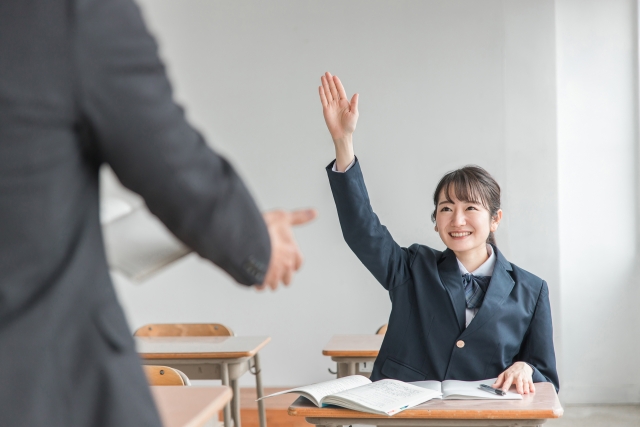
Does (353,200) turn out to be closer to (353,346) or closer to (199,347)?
(353,346)

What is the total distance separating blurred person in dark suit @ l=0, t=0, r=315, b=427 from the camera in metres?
0.53

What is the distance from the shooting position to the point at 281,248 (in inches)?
24.7

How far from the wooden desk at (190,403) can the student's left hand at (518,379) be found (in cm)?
68

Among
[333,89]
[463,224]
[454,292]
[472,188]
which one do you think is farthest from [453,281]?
[333,89]

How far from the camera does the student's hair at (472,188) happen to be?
82.0 inches

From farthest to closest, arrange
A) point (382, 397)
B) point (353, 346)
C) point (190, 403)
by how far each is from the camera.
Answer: point (353, 346)
point (382, 397)
point (190, 403)

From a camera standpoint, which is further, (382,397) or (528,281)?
(528,281)

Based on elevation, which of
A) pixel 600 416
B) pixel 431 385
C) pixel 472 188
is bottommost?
pixel 600 416

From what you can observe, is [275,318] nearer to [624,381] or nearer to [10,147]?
[624,381]

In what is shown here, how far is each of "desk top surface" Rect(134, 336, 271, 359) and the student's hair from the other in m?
1.05

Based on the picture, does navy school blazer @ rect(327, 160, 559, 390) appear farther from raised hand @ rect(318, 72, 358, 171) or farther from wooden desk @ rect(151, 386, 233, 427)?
wooden desk @ rect(151, 386, 233, 427)

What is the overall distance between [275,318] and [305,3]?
7.05 feet

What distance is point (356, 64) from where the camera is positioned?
4.66 meters

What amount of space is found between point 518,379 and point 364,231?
566 mm
